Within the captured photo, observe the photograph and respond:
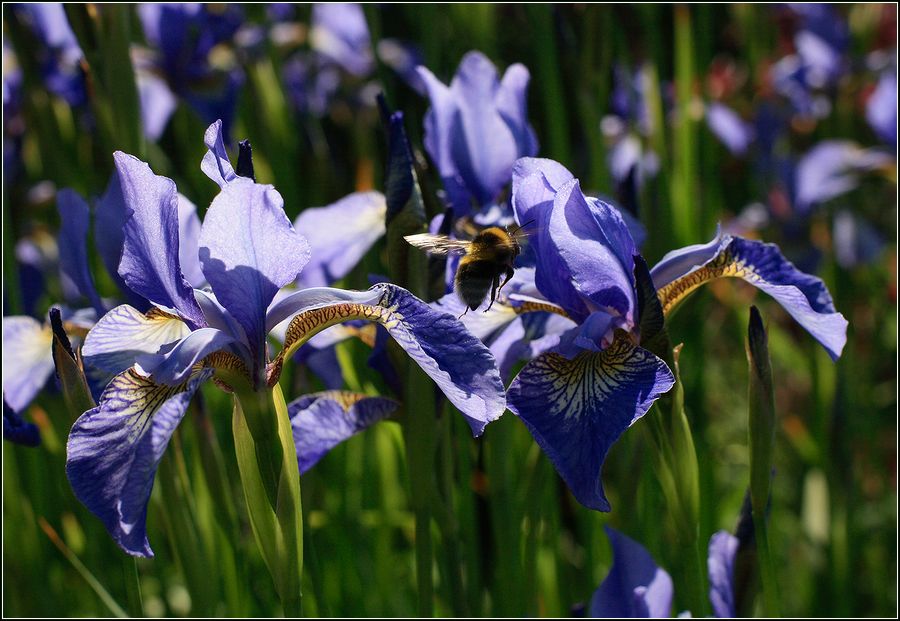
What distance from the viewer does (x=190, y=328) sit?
3.20ft

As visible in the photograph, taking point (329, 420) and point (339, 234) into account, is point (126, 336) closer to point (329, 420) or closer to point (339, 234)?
point (329, 420)

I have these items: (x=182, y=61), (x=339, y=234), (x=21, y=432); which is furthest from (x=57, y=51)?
(x=21, y=432)

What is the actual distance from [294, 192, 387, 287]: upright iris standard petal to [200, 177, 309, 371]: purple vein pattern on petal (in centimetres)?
35

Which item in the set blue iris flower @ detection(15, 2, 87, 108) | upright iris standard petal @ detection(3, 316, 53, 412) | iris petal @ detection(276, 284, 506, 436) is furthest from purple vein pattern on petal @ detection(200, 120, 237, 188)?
blue iris flower @ detection(15, 2, 87, 108)

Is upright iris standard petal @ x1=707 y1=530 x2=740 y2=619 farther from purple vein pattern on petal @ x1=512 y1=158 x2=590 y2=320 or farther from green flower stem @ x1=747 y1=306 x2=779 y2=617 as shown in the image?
purple vein pattern on petal @ x1=512 y1=158 x2=590 y2=320

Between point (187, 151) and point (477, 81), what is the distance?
1244mm

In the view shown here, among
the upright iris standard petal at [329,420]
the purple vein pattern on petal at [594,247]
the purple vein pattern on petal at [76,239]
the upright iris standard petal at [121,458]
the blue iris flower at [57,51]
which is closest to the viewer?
the upright iris standard petal at [121,458]

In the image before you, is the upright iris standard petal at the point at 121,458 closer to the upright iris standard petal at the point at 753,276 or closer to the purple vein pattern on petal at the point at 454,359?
the purple vein pattern on petal at the point at 454,359

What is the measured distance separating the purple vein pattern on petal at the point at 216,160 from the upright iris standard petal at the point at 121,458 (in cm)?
21

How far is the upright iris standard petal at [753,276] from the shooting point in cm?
100

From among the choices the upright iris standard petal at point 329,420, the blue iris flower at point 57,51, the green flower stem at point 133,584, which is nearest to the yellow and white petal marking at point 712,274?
the upright iris standard petal at point 329,420

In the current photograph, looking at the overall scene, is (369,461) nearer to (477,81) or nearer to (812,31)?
(477,81)

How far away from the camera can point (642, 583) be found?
1161 mm

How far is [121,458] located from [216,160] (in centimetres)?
30
